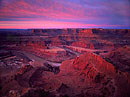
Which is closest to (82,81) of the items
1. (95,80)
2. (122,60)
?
(95,80)

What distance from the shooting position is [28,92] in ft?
22.5

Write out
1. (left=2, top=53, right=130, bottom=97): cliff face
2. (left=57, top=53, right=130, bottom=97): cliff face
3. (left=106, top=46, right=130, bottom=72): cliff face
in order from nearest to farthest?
(left=2, top=53, right=130, bottom=97): cliff face < (left=57, top=53, right=130, bottom=97): cliff face < (left=106, top=46, right=130, bottom=72): cliff face

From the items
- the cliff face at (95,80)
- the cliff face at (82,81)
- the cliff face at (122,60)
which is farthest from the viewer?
the cliff face at (122,60)

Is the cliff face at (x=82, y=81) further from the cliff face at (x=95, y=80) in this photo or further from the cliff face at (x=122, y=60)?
the cliff face at (x=122, y=60)

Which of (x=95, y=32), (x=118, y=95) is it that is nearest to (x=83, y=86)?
(x=118, y=95)

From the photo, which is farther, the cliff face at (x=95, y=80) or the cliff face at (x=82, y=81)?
the cliff face at (x=95, y=80)

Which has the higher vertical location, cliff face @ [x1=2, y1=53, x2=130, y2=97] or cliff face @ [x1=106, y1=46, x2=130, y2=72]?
cliff face @ [x1=106, y1=46, x2=130, y2=72]

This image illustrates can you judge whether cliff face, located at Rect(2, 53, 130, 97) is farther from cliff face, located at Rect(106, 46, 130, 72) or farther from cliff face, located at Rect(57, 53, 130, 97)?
cliff face, located at Rect(106, 46, 130, 72)

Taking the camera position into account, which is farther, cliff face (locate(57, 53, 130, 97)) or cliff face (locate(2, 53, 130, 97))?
cliff face (locate(57, 53, 130, 97))

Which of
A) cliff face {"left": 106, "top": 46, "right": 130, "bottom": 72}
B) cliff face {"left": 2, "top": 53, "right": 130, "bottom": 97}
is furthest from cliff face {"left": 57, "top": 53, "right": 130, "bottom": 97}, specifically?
cliff face {"left": 106, "top": 46, "right": 130, "bottom": 72}

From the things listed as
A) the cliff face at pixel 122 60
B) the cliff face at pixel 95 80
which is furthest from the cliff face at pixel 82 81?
the cliff face at pixel 122 60

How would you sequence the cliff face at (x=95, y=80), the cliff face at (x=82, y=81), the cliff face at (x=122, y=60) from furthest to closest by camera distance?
the cliff face at (x=122, y=60)
the cliff face at (x=95, y=80)
the cliff face at (x=82, y=81)

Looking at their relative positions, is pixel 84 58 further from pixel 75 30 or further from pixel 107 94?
pixel 75 30

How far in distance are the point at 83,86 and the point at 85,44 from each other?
2907cm
